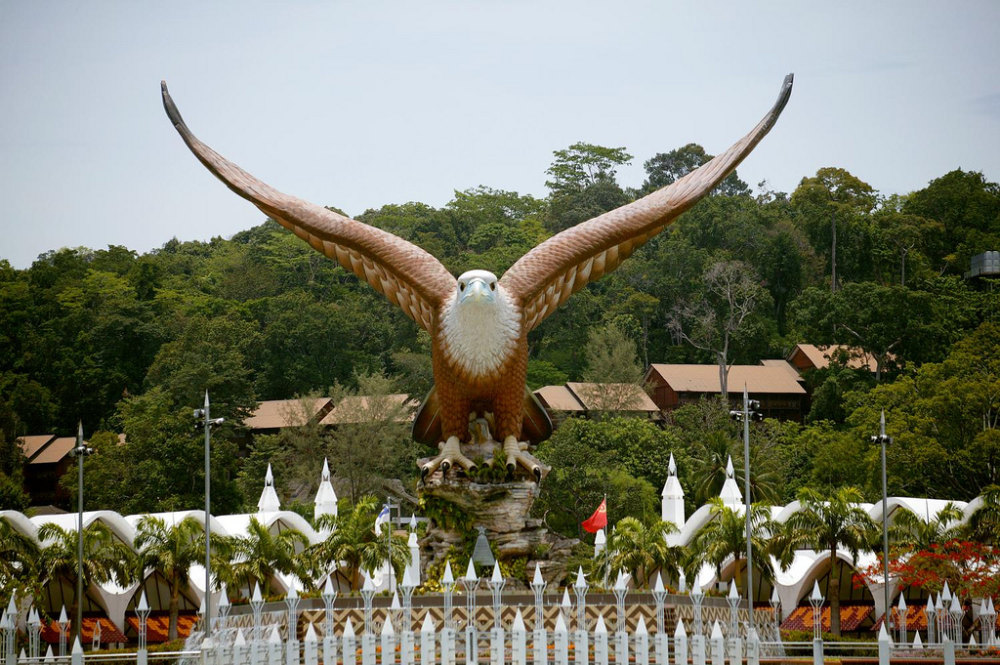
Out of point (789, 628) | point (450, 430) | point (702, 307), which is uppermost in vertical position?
point (702, 307)

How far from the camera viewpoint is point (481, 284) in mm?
22797

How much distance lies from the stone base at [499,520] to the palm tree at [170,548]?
35.5 ft

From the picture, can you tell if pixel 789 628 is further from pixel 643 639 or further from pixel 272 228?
pixel 272 228

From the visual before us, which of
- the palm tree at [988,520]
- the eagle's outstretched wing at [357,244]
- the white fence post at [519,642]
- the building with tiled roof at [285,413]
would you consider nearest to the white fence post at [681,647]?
the white fence post at [519,642]

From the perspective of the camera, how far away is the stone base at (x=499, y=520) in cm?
2402

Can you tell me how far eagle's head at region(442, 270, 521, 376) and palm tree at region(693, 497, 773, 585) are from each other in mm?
12169

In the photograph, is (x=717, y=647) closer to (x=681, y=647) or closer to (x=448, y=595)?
(x=681, y=647)

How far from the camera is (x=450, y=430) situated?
24.1 meters

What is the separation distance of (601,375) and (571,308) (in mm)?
7243

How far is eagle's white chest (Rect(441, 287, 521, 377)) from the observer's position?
2297 cm

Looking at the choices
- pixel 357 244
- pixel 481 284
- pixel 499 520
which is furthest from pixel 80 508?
pixel 481 284

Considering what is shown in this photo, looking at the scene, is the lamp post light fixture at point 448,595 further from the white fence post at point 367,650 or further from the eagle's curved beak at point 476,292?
the eagle's curved beak at point 476,292

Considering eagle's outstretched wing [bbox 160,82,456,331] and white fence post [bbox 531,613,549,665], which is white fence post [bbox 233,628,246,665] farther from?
eagle's outstretched wing [bbox 160,82,456,331]

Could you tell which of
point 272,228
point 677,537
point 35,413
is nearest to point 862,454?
point 677,537
